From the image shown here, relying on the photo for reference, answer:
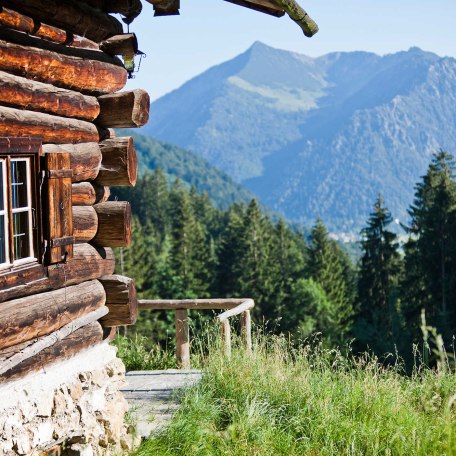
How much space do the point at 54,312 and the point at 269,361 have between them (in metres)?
2.60

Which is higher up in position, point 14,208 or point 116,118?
point 116,118

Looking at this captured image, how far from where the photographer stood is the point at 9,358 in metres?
5.24

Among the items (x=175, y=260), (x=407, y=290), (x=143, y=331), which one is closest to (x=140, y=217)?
(x=175, y=260)

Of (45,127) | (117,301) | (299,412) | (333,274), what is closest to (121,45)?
(45,127)

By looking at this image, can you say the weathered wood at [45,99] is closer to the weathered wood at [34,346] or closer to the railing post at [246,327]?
the weathered wood at [34,346]

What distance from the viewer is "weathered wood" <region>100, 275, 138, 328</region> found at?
6727 millimetres

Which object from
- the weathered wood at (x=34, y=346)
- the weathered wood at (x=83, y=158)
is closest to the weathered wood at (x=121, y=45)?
the weathered wood at (x=83, y=158)

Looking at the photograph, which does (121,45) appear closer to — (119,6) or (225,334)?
(119,6)

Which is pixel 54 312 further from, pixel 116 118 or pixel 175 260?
pixel 175 260

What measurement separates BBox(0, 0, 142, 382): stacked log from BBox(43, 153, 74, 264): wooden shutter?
0.07 metres

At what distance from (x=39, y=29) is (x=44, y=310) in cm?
199

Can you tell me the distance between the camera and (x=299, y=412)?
6566 mm

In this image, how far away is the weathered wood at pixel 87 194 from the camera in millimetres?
6250

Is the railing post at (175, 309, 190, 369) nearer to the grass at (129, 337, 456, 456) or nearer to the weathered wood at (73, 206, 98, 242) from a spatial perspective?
the grass at (129, 337, 456, 456)
